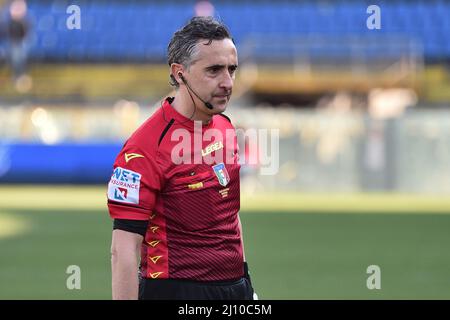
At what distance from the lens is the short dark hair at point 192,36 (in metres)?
3.48

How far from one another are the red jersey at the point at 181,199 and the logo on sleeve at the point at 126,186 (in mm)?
14

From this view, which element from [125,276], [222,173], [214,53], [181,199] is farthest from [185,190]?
[214,53]

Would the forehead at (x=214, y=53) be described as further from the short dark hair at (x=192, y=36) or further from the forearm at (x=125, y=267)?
the forearm at (x=125, y=267)

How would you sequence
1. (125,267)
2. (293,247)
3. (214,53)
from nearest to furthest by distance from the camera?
1. (125,267)
2. (214,53)
3. (293,247)

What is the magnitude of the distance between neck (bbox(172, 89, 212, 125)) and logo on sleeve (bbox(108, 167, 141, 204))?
0.38 meters

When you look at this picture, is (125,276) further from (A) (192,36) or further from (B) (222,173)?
(A) (192,36)

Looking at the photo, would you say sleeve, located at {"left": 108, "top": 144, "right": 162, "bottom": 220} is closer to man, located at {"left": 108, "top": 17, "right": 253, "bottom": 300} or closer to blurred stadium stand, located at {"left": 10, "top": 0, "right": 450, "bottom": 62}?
man, located at {"left": 108, "top": 17, "right": 253, "bottom": 300}

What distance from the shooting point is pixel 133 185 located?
3.37 meters

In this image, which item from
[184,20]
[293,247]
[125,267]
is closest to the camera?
[125,267]

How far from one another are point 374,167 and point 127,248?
2016cm

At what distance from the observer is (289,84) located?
2570 cm

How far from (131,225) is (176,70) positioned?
0.65 metres

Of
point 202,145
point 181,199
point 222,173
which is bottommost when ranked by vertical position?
point 181,199

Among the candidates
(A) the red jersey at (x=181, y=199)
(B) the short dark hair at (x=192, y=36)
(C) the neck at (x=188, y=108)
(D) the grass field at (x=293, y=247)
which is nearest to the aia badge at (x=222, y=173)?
(A) the red jersey at (x=181, y=199)
